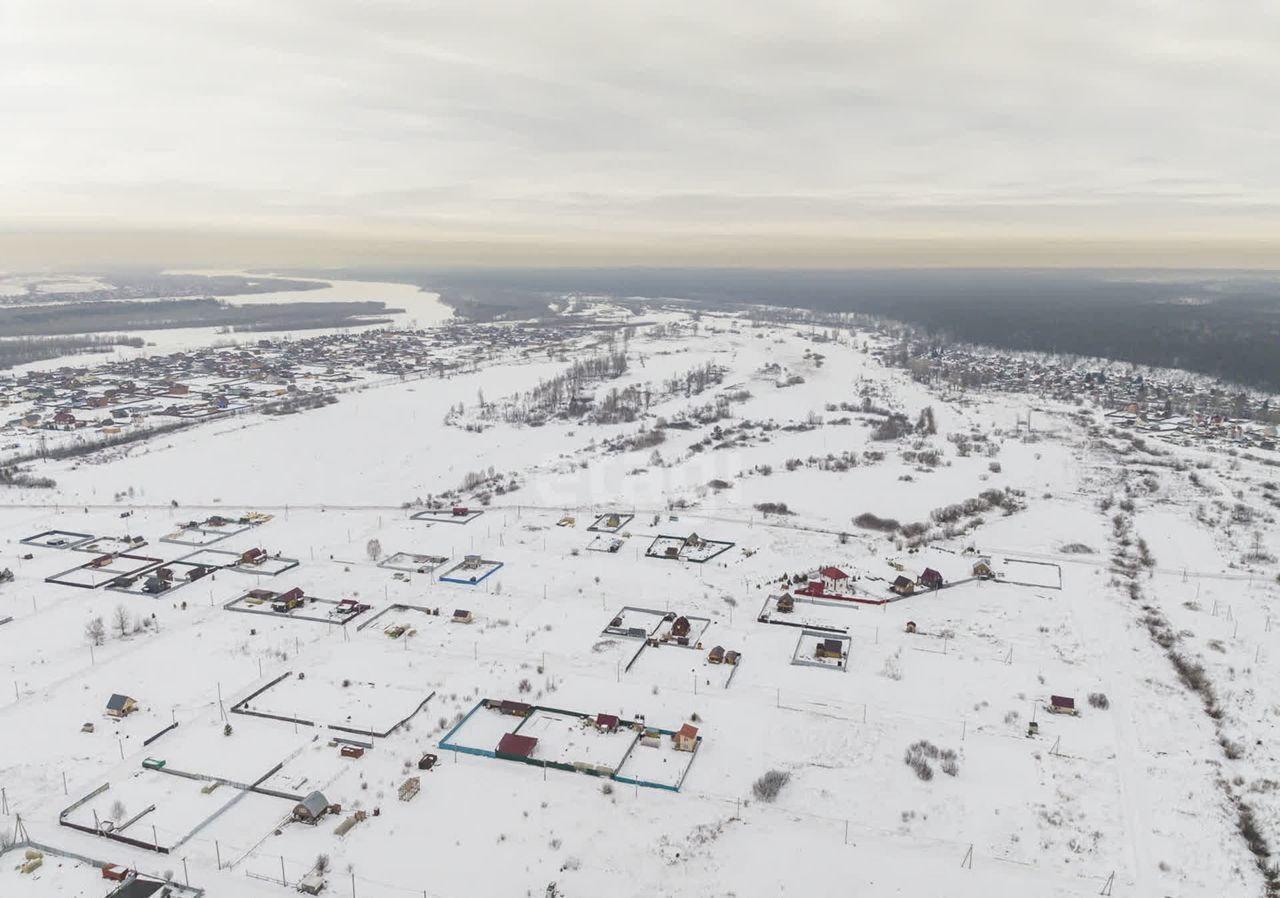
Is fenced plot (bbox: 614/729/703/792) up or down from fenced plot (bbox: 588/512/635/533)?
down

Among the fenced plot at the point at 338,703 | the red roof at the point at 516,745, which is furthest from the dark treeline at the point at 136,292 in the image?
the red roof at the point at 516,745

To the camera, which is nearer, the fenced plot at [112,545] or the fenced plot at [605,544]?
the fenced plot at [112,545]

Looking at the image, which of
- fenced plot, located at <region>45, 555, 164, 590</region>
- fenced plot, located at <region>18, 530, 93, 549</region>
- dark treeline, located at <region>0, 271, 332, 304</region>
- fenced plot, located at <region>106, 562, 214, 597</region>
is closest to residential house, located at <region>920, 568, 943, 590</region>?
fenced plot, located at <region>106, 562, 214, 597</region>

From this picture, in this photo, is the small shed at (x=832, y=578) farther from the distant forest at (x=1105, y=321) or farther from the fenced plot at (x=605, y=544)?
the distant forest at (x=1105, y=321)

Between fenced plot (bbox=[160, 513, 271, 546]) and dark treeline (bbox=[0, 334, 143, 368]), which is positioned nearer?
fenced plot (bbox=[160, 513, 271, 546])

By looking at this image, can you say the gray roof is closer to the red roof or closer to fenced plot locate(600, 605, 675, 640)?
the red roof

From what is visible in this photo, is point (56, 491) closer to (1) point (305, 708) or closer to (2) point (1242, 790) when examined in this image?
(1) point (305, 708)

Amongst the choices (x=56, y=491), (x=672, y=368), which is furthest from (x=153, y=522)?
(x=672, y=368)
